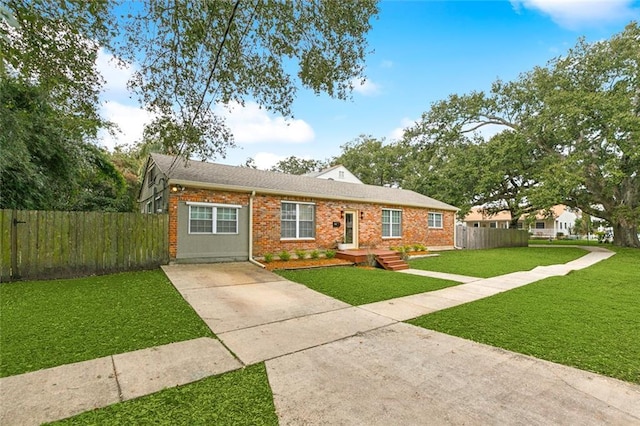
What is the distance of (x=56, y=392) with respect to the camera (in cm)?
256

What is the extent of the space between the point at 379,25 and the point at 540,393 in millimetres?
6098

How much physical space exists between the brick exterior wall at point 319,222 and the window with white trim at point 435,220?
1.17 ft

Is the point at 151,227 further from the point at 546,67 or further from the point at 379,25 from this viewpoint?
the point at 546,67

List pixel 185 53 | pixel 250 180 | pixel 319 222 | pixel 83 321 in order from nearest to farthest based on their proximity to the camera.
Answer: pixel 83 321 → pixel 185 53 → pixel 250 180 → pixel 319 222

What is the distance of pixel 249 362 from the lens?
3188 mm

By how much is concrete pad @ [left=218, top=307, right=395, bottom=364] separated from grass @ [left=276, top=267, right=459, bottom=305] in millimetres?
1001

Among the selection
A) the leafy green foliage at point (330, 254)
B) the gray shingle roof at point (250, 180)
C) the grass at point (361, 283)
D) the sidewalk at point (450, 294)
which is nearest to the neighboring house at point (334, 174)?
the gray shingle roof at point (250, 180)

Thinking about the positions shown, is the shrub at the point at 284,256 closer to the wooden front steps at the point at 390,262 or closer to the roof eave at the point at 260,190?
the roof eave at the point at 260,190

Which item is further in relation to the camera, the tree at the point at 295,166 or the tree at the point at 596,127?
the tree at the point at 295,166

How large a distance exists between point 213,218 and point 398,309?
6930 mm

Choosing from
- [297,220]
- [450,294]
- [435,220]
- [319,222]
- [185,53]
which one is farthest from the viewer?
[435,220]

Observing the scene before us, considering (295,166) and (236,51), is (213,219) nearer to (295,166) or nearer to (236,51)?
(236,51)

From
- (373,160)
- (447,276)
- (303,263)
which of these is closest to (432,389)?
(447,276)

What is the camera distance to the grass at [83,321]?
3.32m
